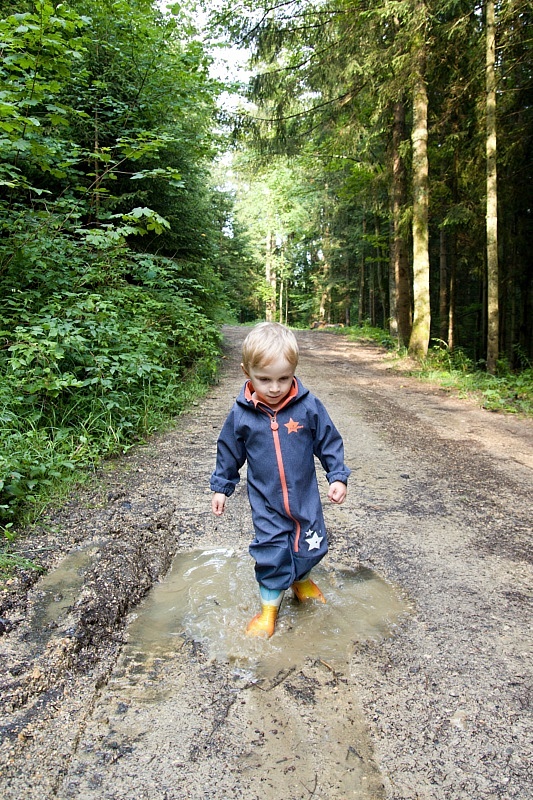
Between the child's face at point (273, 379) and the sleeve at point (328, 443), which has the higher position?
the child's face at point (273, 379)

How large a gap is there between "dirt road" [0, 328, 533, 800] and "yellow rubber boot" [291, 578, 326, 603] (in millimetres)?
84

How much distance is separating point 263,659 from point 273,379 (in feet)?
4.14

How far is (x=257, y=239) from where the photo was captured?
34.7m

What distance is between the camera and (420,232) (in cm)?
1173

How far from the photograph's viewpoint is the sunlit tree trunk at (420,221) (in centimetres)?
1127

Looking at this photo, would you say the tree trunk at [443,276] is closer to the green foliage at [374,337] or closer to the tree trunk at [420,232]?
the green foliage at [374,337]

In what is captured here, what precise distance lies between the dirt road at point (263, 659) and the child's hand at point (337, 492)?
23.5 inches

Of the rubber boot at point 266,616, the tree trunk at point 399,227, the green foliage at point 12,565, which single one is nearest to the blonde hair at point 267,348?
the rubber boot at point 266,616

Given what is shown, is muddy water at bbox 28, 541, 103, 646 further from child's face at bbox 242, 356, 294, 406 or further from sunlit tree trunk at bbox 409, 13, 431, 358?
sunlit tree trunk at bbox 409, 13, 431, 358

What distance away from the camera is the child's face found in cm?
242

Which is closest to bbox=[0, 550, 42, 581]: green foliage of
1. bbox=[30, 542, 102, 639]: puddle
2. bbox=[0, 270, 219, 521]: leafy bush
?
bbox=[30, 542, 102, 639]: puddle

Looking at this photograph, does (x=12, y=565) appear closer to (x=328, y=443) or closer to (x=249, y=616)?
(x=249, y=616)

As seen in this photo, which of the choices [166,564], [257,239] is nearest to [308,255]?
[257,239]

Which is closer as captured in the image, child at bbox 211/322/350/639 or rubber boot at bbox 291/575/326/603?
child at bbox 211/322/350/639
